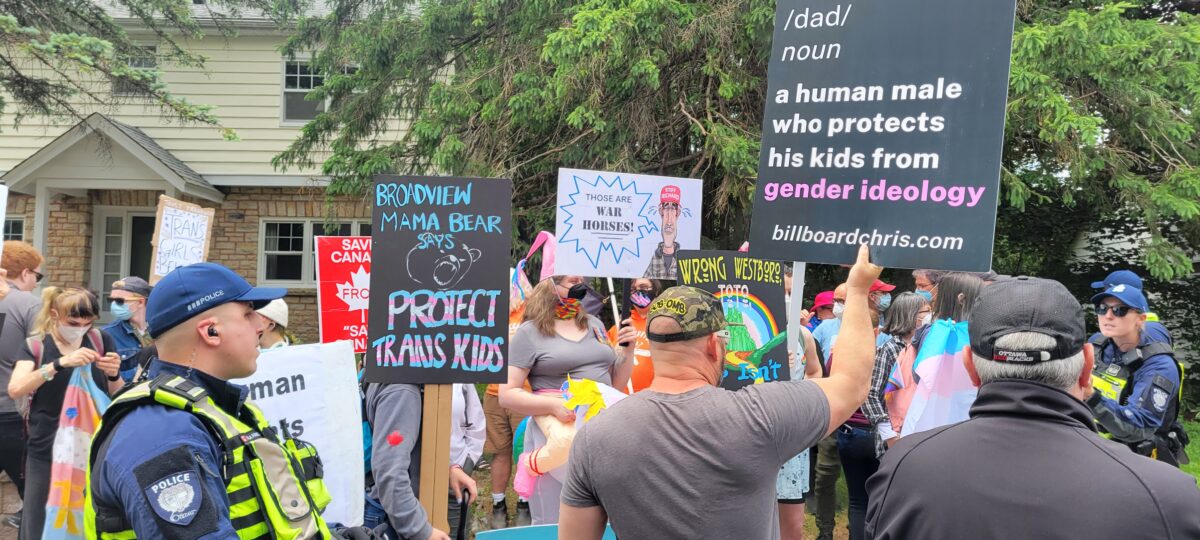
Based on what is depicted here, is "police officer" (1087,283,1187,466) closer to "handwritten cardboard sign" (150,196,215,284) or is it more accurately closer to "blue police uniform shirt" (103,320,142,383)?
"blue police uniform shirt" (103,320,142,383)

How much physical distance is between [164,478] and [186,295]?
52 centimetres

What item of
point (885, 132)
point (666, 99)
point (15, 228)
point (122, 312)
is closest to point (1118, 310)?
point (885, 132)

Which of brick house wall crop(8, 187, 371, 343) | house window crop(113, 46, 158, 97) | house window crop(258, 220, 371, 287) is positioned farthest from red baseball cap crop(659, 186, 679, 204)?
house window crop(258, 220, 371, 287)

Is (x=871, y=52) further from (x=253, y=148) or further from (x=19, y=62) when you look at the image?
(x=19, y=62)

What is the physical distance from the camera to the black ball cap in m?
1.78

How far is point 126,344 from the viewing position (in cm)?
530

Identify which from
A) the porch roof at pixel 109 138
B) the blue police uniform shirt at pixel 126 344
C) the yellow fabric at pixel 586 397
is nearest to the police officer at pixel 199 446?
the yellow fabric at pixel 586 397

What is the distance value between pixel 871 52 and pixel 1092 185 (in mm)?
8167

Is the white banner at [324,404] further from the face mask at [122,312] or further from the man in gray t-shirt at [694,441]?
the face mask at [122,312]

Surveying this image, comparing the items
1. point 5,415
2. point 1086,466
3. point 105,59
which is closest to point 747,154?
point 5,415

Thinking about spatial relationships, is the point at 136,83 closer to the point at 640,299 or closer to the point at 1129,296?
the point at 640,299

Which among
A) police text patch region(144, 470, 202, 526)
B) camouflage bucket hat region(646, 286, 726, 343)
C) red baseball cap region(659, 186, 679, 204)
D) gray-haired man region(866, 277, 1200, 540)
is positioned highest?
red baseball cap region(659, 186, 679, 204)

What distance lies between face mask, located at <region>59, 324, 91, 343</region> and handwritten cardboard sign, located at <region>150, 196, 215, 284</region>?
8.31 feet

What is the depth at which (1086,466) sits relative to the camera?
1.66 meters
